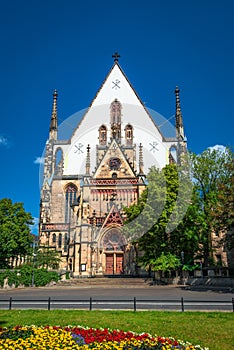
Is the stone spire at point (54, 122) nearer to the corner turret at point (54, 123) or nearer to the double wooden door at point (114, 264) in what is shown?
the corner turret at point (54, 123)

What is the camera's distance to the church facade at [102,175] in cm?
3938

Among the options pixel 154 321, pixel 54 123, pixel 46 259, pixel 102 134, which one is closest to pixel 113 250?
pixel 46 259

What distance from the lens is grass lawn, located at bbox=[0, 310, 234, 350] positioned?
9.09 meters

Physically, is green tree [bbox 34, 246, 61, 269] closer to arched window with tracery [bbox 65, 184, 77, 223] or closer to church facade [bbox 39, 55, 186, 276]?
church facade [bbox 39, 55, 186, 276]

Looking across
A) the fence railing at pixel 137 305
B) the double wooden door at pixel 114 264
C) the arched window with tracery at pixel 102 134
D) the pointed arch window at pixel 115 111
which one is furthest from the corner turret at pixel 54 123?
the fence railing at pixel 137 305

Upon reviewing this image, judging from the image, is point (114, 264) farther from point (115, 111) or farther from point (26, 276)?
point (115, 111)

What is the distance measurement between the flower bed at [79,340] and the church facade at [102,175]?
28859 millimetres

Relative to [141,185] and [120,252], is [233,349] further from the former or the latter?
[141,185]

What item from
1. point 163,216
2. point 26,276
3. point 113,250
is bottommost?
point 26,276

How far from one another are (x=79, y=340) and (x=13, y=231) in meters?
30.7

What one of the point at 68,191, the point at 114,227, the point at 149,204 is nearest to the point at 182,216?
the point at 149,204

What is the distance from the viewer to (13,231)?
3669cm

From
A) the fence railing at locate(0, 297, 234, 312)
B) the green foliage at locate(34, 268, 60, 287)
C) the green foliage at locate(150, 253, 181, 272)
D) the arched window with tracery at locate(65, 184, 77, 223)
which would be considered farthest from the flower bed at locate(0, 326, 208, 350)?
the arched window with tracery at locate(65, 184, 77, 223)

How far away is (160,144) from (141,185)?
39.4ft
